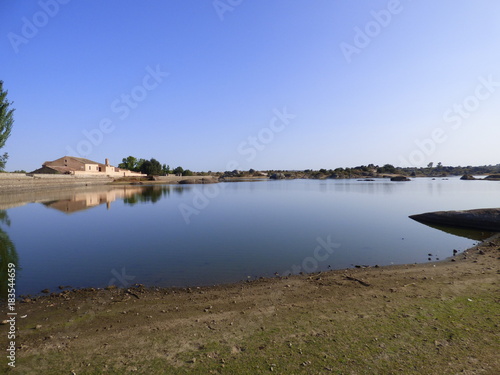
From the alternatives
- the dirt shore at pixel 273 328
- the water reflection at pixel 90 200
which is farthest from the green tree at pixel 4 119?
the dirt shore at pixel 273 328

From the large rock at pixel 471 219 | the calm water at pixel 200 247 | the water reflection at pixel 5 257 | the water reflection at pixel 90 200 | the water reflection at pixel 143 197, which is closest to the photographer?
the water reflection at pixel 5 257

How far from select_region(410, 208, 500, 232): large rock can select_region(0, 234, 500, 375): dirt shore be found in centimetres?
1312

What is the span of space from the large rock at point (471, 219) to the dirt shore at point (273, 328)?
13119mm

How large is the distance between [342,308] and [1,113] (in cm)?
6088

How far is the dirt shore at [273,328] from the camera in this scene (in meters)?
4.52

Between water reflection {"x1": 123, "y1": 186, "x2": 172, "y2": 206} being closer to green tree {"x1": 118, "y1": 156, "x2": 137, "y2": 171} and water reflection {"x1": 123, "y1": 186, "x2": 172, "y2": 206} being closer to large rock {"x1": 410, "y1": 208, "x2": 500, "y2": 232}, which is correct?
large rock {"x1": 410, "y1": 208, "x2": 500, "y2": 232}

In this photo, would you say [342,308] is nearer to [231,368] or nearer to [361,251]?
[231,368]

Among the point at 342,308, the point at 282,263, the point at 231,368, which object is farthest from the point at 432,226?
the point at 231,368

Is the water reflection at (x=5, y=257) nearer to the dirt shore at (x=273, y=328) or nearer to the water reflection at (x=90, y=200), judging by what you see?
the dirt shore at (x=273, y=328)

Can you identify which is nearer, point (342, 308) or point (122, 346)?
point (122, 346)

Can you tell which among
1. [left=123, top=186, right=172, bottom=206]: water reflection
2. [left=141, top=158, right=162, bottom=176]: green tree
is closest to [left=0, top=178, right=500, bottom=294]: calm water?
[left=123, top=186, right=172, bottom=206]: water reflection

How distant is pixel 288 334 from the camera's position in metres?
5.51

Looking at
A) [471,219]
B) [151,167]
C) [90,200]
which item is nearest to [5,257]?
[471,219]

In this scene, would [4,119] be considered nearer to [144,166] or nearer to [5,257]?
[5,257]
